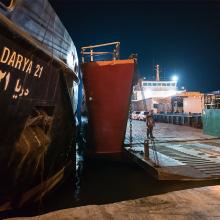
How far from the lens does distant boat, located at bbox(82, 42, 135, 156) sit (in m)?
8.66

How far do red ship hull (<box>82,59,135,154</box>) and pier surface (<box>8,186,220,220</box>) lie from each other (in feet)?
15.5

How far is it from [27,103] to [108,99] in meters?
4.73

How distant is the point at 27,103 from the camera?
4.22m

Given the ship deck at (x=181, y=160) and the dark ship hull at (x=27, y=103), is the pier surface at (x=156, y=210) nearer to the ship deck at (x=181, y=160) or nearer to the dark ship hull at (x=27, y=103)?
the dark ship hull at (x=27, y=103)

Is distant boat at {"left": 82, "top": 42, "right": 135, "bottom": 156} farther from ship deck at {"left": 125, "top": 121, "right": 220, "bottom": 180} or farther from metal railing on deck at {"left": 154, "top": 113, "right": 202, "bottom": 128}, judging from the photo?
metal railing on deck at {"left": 154, "top": 113, "right": 202, "bottom": 128}

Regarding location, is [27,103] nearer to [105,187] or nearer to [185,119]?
[105,187]

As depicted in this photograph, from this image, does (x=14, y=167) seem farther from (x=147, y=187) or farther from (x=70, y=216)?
(x=147, y=187)

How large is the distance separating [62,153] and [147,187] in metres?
2.25

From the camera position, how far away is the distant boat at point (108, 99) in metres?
8.66

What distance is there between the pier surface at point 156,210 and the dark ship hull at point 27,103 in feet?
3.57

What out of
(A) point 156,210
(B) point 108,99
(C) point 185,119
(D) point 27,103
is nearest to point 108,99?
(B) point 108,99

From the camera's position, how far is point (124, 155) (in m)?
8.89

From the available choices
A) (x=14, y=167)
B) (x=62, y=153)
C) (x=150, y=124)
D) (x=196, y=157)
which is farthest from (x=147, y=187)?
(x=150, y=124)

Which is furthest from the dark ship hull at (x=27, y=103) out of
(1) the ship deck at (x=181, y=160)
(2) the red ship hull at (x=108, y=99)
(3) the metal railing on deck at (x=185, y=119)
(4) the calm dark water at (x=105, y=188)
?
(3) the metal railing on deck at (x=185, y=119)
